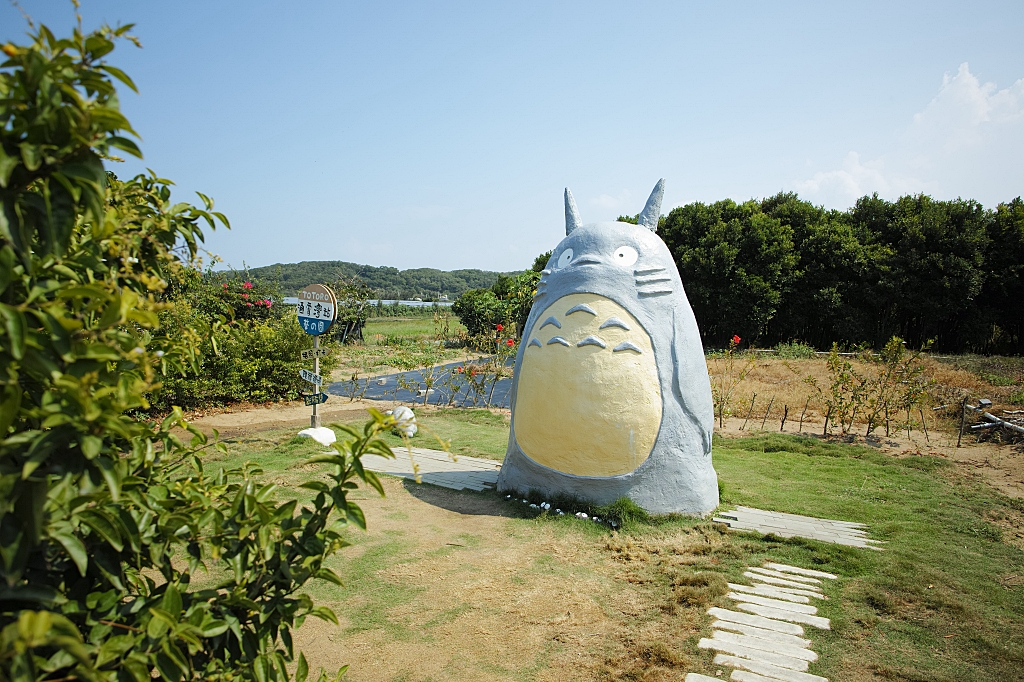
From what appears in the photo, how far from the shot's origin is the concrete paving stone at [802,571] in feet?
16.1

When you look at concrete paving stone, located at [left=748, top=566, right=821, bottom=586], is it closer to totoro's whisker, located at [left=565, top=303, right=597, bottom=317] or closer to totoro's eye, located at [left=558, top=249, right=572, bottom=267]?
totoro's whisker, located at [left=565, top=303, right=597, bottom=317]

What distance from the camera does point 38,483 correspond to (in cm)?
137

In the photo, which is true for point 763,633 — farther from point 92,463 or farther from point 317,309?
point 317,309

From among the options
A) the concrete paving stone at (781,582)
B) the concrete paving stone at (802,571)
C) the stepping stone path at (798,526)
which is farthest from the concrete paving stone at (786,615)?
the stepping stone path at (798,526)

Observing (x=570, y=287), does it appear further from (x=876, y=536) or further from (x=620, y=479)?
(x=876, y=536)

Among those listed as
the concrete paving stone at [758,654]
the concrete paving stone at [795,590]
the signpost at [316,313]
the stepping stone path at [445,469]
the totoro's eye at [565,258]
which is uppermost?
the totoro's eye at [565,258]

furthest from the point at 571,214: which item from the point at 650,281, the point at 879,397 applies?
the point at 879,397

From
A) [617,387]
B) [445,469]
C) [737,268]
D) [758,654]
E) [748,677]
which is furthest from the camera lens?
[737,268]

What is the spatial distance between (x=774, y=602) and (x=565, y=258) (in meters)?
3.68

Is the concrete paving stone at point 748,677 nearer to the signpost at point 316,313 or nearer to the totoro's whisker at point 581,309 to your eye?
the totoro's whisker at point 581,309

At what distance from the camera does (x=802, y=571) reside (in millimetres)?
5016

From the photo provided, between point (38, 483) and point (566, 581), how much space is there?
3.91 meters

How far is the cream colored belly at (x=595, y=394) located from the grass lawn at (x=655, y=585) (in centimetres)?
61

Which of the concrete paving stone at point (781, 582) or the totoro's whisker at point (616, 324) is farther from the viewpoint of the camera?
the totoro's whisker at point (616, 324)
